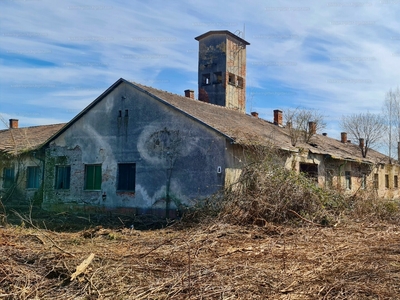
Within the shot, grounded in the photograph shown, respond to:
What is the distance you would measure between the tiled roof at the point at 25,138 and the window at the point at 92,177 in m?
3.49

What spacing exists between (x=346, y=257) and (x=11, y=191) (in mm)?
17170

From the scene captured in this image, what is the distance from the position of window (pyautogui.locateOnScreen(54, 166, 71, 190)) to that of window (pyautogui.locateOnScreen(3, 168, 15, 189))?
3.46 meters

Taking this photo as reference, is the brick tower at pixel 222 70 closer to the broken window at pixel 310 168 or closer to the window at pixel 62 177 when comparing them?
the broken window at pixel 310 168

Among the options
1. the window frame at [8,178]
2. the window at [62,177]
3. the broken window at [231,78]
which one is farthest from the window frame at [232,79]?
the window frame at [8,178]

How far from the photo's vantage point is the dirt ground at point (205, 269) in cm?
554

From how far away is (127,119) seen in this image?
16.5 metres

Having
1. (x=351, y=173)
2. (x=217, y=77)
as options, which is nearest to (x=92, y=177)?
(x=217, y=77)

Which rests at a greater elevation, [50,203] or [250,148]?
[250,148]

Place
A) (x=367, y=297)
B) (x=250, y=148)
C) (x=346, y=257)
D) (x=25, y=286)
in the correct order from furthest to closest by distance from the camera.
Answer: (x=250, y=148), (x=346, y=257), (x=25, y=286), (x=367, y=297)

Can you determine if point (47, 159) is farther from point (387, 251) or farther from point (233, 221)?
point (387, 251)

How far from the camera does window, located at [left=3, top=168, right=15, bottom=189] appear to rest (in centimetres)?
2031

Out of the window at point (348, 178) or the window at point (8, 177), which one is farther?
the window at point (348, 178)

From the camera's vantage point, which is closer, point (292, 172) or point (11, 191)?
point (292, 172)

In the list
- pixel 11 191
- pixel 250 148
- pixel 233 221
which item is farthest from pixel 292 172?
pixel 11 191
